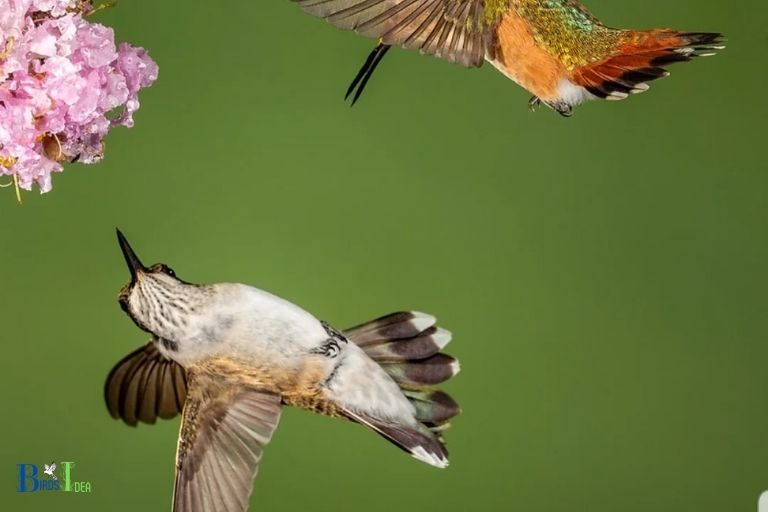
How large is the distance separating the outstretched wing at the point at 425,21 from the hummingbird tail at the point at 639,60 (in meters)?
0.13

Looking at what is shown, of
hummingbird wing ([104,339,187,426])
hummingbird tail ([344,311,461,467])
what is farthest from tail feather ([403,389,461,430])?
hummingbird wing ([104,339,187,426])

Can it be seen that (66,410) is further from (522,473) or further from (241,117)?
(522,473)

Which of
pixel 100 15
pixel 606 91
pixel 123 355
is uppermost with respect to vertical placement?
pixel 100 15

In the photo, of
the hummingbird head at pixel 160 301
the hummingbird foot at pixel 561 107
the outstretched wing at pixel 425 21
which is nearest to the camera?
the outstretched wing at pixel 425 21

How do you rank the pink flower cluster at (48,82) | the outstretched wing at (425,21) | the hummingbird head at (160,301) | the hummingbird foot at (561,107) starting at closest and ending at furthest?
the pink flower cluster at (48,82) < the outstretched wing at (425,21) < the hummingbird head at (160,301) < the hummingbird foot at (561,107)

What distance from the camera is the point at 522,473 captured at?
4.95ft

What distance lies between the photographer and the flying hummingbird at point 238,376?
1233 millimetres

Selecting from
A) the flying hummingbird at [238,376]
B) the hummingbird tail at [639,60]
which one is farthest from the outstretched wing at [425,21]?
the flying hummingbird at [238,376]

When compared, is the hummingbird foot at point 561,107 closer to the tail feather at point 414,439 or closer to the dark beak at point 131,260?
the tail feather at point 414,439

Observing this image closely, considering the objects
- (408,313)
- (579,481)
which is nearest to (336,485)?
(408,313)

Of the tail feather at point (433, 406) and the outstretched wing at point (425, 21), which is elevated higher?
the outstretched wing at point (425, 21)

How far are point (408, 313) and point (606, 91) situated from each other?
430 mm

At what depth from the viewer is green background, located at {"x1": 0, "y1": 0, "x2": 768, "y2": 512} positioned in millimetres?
1401

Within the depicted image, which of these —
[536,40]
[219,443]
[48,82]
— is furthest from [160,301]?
[536,40]
